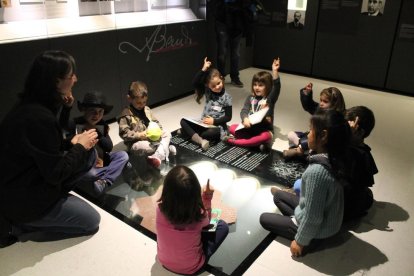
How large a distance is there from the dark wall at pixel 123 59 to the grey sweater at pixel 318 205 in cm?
261

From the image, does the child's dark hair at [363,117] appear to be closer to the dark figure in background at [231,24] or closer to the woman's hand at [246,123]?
the woman's hand at [246,123]

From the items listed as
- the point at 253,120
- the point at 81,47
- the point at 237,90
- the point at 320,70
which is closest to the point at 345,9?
the point at 320,70

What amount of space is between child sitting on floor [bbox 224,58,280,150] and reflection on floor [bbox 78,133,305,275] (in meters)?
0.09

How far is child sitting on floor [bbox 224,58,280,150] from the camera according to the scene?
3.42 meters

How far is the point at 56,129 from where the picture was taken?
204 centimetres

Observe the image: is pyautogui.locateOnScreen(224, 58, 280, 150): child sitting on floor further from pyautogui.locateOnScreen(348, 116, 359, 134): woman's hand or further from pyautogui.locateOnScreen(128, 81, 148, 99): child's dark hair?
pyautogui.locateOnScreen(348, 116, 359, 134): woman's hand

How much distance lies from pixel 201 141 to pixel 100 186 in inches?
43.9

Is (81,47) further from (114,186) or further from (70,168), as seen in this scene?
(70,168)

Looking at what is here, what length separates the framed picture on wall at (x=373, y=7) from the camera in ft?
16.8

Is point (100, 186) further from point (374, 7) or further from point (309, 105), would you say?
point (374, 7)

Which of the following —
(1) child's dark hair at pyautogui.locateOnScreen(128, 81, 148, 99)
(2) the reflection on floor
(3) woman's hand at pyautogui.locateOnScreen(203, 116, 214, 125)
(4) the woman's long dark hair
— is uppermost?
(4) the woman's long dark hair

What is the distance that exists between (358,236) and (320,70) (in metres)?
4.08

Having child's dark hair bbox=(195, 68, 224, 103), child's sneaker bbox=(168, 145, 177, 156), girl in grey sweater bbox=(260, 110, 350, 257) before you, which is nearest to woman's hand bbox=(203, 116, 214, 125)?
child's dark hair bbox=(195, 68, 224, 103)

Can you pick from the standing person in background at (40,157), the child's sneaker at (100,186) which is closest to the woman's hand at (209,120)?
the child's sneaker at (100,186)
